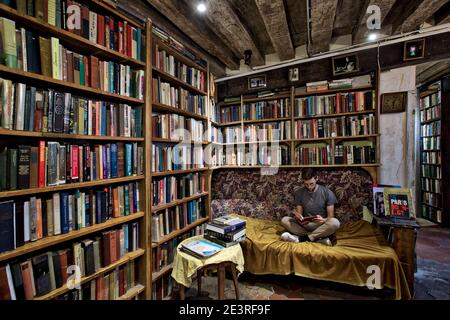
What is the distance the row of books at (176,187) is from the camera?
6.04 feet

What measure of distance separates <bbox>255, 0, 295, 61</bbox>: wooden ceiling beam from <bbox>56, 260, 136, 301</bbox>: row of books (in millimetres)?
2428

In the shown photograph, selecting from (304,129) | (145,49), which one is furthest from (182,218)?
(304,129)

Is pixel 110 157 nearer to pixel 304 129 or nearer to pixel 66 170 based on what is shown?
pixel 66 170

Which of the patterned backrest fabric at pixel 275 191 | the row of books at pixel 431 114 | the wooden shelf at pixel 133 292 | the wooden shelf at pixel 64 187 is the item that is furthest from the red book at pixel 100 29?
the row of books at pixel 431 114

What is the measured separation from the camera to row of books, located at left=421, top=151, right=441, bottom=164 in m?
3.73

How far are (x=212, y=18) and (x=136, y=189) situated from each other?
5.73 feet

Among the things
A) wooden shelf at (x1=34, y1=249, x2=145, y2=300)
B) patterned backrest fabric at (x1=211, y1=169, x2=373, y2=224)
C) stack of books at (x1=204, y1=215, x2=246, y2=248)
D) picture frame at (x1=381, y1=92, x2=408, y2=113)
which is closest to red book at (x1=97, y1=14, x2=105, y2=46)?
wooden shelf at (x1=34, y1=249, x2=145, y2=300)

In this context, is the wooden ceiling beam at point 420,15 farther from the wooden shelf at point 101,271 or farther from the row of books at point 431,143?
the wooden shelf at point 101,271

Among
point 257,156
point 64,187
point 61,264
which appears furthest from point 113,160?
point 257,156

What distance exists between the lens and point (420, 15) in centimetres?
204

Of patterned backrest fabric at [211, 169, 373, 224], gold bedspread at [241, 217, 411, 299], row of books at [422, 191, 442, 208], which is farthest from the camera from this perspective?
row of books at [422, 191, 442, 208]

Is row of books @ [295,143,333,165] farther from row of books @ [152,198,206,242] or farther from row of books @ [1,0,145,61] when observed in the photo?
row of books @ [1,0,145,61]

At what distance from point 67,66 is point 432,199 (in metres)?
5.68

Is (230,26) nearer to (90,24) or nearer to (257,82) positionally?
(257,82)
